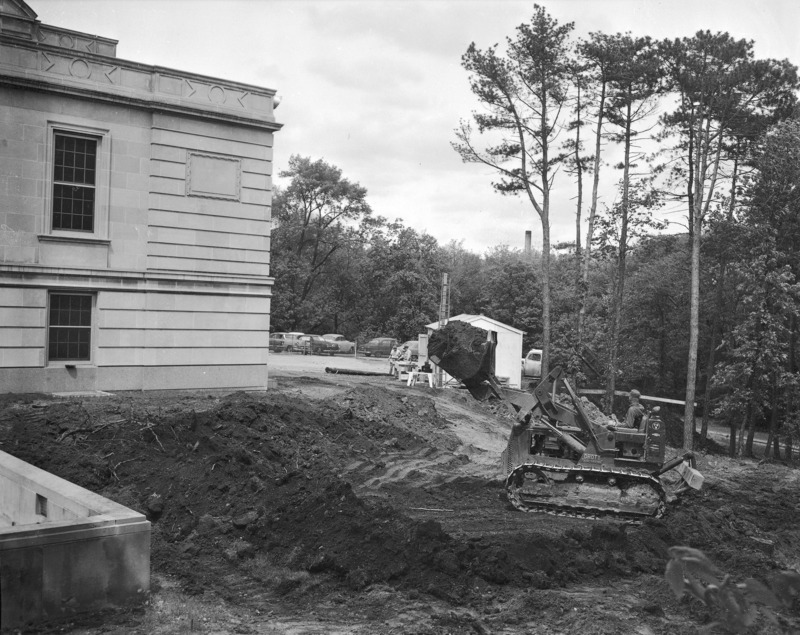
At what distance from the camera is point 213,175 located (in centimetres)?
2091

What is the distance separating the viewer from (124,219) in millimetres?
19609

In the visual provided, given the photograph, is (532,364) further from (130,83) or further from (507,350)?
(130,83)

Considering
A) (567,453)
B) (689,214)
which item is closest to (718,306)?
(689,214)

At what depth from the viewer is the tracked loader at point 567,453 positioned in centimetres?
1255

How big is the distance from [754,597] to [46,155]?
19646 millimetres

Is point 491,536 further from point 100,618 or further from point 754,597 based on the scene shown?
point 754,597

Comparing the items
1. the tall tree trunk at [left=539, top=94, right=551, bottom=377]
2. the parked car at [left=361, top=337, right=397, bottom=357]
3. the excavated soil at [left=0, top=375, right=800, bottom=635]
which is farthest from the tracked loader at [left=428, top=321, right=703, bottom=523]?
the parked car at [left=361, top=337, right=397, bottom=357]

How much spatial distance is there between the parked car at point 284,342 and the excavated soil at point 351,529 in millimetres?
30473

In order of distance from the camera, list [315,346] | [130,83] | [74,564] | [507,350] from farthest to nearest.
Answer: [315,346], [507,350], [130,83], [74,564]

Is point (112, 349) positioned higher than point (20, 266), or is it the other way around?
point (20, 266)

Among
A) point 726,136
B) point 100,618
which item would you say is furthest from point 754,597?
point 726,136

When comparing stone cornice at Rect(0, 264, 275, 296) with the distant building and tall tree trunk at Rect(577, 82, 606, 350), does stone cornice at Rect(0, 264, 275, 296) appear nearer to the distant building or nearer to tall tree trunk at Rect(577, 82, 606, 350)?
the distant building

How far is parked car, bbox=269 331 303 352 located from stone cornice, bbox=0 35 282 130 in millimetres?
28935

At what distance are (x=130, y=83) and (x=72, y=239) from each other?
4.43m
